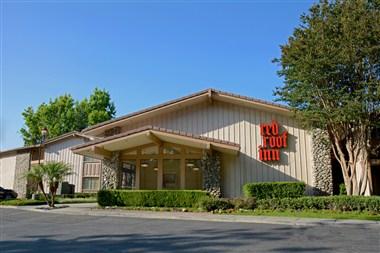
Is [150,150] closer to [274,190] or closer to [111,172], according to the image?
[111,172]

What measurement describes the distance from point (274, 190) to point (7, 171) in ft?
90.0

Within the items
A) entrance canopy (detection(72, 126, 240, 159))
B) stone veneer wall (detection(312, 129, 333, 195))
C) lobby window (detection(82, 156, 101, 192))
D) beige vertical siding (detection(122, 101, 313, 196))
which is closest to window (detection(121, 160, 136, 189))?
entrance canopy (detection(72, 126, 240, 159))

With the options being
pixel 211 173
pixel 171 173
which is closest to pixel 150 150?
pixel 171 173

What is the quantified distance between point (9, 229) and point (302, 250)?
332 inches

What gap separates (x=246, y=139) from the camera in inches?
751

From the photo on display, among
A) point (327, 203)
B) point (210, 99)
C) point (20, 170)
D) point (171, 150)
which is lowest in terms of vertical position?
point (327, 203)

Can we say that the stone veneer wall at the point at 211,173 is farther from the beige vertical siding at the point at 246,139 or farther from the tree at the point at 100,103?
the tree at the point at 100,103

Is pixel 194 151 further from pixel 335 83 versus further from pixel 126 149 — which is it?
pixel 335 83

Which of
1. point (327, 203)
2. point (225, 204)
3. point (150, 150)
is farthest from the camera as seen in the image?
point (150, 150)

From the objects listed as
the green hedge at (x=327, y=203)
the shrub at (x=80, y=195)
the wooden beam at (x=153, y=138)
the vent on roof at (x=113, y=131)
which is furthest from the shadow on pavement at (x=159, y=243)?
the shrub at (x=80, y=195)

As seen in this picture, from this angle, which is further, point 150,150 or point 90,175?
point 90,175

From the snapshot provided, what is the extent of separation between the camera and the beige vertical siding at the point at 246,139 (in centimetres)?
1852

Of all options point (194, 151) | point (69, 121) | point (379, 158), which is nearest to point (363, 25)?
point (379, 158)

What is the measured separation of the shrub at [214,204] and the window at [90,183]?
16816 mm
